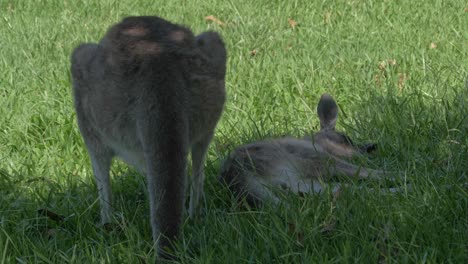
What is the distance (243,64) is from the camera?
635cm

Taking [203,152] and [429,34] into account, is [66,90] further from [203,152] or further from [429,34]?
[429,34]

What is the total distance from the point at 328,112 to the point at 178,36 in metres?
1.40

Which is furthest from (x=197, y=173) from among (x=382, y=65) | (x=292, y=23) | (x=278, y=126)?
(x=292, y=23)

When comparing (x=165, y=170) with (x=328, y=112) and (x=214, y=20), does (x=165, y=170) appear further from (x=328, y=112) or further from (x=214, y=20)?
(x=214, y=20)

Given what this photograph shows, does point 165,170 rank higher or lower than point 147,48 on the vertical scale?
lower

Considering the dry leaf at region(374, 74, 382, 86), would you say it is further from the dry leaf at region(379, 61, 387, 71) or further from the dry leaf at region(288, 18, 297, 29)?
the dry leaf at region(288, 18, 297, 29)

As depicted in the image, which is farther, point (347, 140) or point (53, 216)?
point (347, 140)

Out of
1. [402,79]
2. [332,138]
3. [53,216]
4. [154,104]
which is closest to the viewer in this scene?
[154,104]

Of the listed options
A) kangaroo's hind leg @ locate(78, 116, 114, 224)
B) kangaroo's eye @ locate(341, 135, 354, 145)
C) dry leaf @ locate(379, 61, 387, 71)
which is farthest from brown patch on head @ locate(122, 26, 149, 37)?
dry leaf @ locate(379, 61, 387, 71)

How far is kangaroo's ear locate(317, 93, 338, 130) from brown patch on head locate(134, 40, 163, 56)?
4.87ft

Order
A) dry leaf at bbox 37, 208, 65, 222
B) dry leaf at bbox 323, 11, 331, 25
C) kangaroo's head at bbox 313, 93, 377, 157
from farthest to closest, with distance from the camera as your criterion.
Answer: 1. dry leaf at bbox 323, 11, 331, 25
2. kangaroo's head at bbox 313, 93, 377, 157
3. dry leaf at bbox 37, 208, 65, 222

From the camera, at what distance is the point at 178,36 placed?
3.73 meters

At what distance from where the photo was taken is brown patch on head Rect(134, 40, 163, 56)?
3.58m

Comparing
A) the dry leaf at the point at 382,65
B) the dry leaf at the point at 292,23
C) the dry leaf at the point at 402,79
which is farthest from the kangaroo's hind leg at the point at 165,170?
the dry leaf at the point at 292,23
